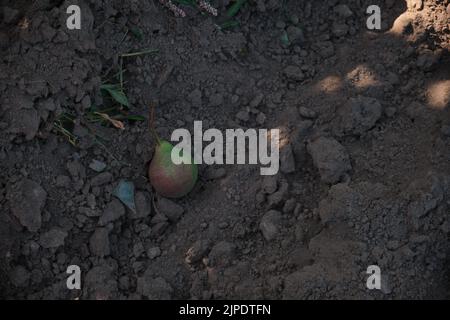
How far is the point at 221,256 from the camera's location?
2.77 m

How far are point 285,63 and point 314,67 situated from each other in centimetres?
15

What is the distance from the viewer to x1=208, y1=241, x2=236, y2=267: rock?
2.77m

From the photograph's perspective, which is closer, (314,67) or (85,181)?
(85,181)

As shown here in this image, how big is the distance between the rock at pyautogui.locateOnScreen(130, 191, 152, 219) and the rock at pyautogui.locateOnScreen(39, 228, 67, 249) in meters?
0.32

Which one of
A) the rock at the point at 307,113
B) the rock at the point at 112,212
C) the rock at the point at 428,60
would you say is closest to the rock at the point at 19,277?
the rock at the point at 112,212

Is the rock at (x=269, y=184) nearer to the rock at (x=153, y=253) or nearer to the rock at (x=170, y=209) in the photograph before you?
the rock at (x=170, y=209)

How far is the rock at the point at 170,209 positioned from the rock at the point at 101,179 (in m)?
0.25

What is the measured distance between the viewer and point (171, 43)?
3.27 meters

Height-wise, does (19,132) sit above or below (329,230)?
above

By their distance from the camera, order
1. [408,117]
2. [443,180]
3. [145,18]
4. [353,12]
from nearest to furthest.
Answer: [443,180], [408,117], [145,18], [353,12]

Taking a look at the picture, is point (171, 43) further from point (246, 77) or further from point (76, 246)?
point (76, 246)

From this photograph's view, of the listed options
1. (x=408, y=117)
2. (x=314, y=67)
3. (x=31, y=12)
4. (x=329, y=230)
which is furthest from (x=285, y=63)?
(x=31, y=12)

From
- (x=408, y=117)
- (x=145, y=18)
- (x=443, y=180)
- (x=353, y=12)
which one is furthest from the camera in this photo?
(x=353, y=12)

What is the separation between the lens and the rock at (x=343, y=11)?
3.49 meters
